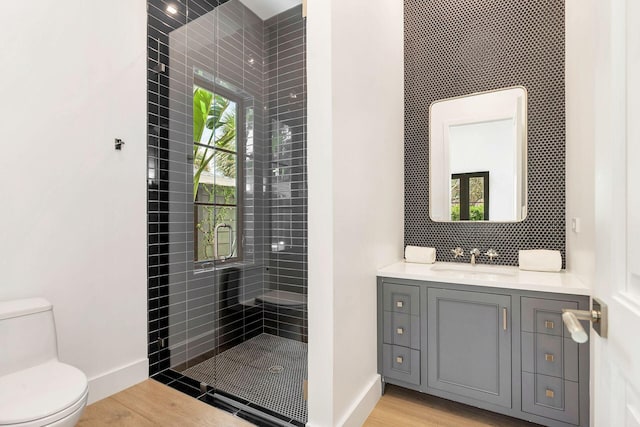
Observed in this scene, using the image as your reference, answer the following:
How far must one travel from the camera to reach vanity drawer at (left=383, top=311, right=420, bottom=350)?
202 cm

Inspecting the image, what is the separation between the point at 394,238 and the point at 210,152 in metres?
1.65

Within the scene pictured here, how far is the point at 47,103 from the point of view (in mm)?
1855

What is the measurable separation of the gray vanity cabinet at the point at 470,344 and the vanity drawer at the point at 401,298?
8cm

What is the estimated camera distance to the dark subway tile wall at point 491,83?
7.18 feet

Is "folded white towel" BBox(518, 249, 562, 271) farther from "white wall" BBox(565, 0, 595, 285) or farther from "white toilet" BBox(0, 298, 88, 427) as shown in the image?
"white toilet" BBox(0, 298, 88, 427)

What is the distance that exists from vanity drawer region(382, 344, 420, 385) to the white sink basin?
58cm

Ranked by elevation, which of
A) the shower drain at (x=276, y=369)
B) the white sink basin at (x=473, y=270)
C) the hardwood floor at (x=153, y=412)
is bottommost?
the shower drain at (x=276, y=369)

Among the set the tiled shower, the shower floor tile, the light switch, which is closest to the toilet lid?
the tiled shower

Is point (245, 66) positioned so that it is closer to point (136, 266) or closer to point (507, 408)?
point (136, 266)

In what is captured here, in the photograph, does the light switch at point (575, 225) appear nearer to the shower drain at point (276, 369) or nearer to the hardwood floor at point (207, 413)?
the hardwood floor at point (207, 413)

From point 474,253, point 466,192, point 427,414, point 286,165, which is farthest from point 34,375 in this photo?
point 466,192

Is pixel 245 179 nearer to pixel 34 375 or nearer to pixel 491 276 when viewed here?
pixel 34 375

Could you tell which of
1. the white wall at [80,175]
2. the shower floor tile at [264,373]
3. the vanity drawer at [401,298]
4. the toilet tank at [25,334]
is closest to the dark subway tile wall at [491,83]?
the vanity drawer at [401,298]

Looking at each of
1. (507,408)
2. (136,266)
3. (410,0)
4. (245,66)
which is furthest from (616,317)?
(245,66)
